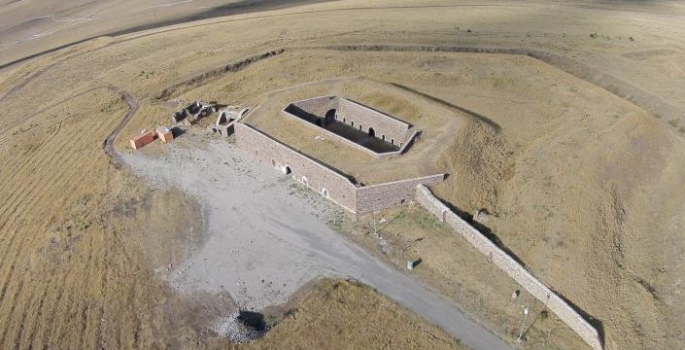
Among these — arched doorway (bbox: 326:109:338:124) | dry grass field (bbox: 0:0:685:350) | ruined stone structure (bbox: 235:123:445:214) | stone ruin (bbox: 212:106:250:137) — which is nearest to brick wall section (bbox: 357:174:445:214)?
ruined stone structure (bbox: 235:123:445:214)

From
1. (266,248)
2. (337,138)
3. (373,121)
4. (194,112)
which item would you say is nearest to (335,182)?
(337,138)

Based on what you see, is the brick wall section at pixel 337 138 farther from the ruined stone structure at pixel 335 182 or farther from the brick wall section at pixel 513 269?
the brick wall section at pixel 513 269

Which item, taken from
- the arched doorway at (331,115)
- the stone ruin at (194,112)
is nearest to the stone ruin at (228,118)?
the stone ruin at (194,112)

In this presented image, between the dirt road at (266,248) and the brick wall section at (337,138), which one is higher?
the brick wall section at (337,138)

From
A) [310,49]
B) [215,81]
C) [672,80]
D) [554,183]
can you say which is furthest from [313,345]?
[672,80]

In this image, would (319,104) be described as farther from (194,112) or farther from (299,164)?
(194,112)

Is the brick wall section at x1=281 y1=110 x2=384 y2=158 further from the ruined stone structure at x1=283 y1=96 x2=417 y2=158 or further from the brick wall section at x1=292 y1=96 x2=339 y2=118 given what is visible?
the brick wall section at x1=292 y1=96 x2=339 y2=118

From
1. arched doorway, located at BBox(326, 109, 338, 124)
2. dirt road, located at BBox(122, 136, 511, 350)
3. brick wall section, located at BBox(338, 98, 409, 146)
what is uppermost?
brick wall section, located at BBox(338, 98, 409, 146)
